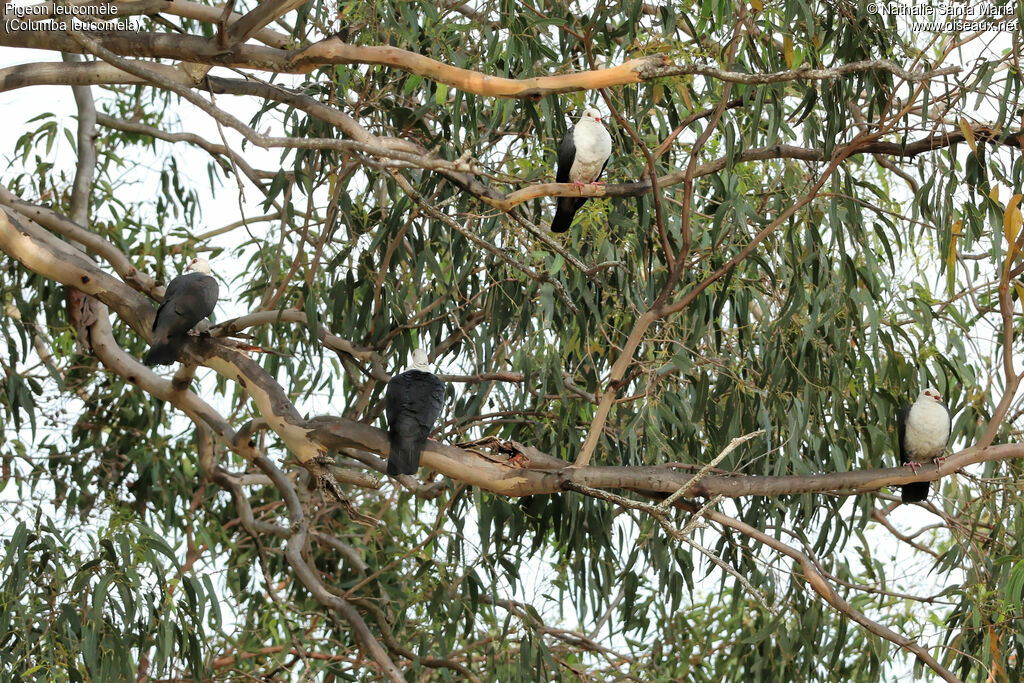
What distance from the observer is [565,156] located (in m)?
3.67

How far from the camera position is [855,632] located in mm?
4305

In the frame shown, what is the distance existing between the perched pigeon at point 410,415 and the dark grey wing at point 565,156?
0.84 meters

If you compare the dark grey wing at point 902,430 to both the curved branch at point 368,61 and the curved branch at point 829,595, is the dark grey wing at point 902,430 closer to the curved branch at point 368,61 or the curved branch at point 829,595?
the curved branch at point 829,595

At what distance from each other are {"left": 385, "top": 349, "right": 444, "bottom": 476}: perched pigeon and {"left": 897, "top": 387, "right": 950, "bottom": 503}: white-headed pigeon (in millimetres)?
1340

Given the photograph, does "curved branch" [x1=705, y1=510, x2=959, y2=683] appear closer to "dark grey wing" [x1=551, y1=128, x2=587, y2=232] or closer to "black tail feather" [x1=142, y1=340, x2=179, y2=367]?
"dark grey wing" [x1=551, y1=128, x2=587, y2=232]

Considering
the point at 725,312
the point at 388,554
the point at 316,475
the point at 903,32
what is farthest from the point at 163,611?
the point at 903,32

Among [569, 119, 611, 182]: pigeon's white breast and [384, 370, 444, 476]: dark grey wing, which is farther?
[569, 119, 611, 182]: pigeon's white breast

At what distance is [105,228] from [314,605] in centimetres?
165

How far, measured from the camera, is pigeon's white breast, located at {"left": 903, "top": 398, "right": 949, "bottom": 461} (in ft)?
11.1

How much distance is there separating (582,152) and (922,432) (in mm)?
1287

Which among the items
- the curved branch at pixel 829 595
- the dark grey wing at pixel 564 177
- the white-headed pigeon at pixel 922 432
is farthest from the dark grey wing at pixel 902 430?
the dark grey wing at pixel 564 177

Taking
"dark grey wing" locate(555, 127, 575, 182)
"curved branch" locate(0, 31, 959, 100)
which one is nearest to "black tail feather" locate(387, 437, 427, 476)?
"curved branch" locate(0, 31, 959, 100)

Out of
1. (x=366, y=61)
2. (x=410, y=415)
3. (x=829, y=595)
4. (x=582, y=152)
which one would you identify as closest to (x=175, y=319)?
(x=410, y=415)

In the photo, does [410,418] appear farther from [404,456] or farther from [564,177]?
[564,177]
